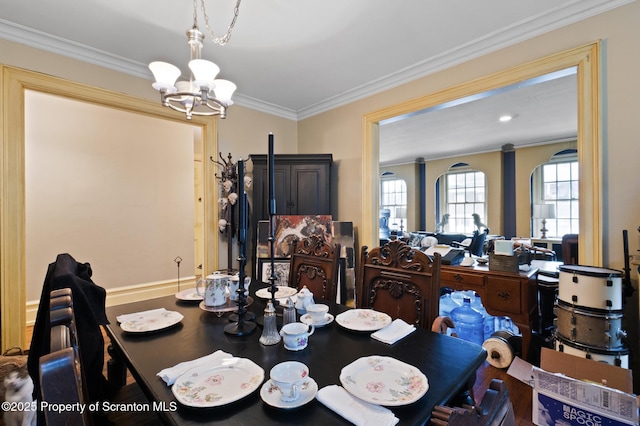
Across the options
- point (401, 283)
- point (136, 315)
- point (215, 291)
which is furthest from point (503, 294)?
point (136, 315)

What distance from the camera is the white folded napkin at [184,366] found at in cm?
87

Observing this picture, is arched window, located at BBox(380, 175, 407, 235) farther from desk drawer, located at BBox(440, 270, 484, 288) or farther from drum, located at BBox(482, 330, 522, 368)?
drum, located at BBox(482, 330, 522, 368)

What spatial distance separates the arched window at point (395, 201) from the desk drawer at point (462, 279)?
5.52 m

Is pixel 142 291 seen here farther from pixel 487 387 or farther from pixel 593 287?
pixel 593 287

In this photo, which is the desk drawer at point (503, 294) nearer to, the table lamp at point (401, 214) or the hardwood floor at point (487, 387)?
the hardwood floor at point (487, 387)

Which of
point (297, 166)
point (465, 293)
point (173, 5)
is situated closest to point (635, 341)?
point (465, 293)

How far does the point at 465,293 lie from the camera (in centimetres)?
314

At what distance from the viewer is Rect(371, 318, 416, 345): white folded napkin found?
45.2 inches

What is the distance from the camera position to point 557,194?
5.82m

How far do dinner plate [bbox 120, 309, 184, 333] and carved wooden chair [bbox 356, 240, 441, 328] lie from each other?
38.3 inches

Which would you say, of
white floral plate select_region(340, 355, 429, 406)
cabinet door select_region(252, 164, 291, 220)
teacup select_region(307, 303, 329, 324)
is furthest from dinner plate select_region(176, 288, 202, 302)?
cabinet door select_region(252, 164, 291, 220)

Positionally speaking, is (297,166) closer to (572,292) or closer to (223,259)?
(223,259)

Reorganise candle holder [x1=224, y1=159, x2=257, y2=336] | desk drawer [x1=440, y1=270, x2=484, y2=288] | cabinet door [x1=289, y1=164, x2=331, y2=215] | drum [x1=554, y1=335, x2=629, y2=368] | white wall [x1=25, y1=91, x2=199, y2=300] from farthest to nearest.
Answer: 1. white wall [x1=25, y1=91, x2=199, y2=300]
2. cabinet door [x1=289, y1=164, x2=331, y2=215]
3. desk drawer [x1=440, y1=270, x2=484, y2=288]
4. drum [x1=554, y1=335, x2=629, y2=368]
5. candle holder [x1=224, y1=159, x2=257, y2=336]

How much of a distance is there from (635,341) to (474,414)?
237cm
